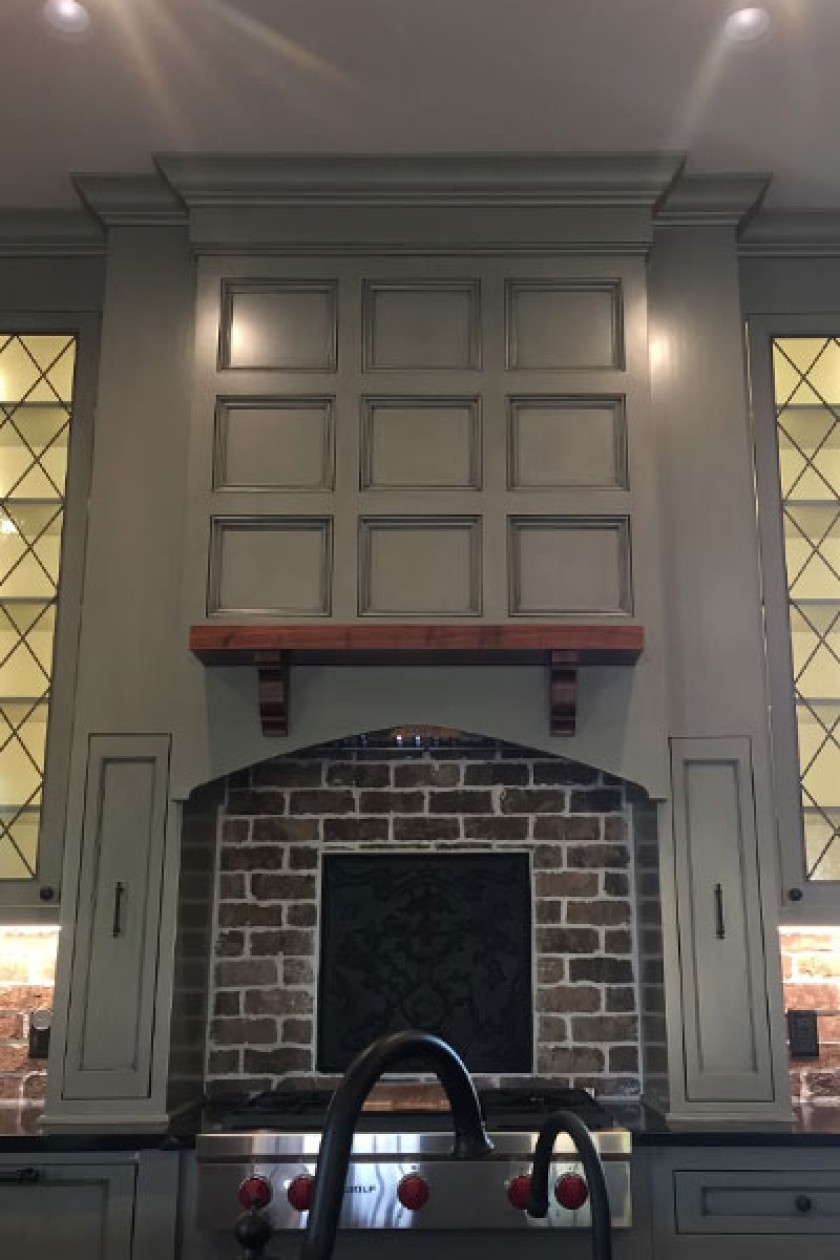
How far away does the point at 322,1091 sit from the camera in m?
3.03

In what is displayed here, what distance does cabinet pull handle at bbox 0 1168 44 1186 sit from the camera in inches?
101

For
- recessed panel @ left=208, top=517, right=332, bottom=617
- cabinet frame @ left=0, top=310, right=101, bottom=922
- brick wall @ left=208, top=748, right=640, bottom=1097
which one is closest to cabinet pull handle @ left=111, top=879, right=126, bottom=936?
cabinet frame @ left=0, top=310, right=101, bottom=922

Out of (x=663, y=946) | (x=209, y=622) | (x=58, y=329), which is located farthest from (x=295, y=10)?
(x=663, y=946)

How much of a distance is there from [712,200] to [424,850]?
1.99 m

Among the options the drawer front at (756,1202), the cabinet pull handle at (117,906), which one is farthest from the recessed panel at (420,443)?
the drawer front at (756,1202)

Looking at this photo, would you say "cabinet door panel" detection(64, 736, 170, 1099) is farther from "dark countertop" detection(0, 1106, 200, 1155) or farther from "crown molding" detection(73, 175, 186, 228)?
"crown molding" detection(73, 175, 186, 228)

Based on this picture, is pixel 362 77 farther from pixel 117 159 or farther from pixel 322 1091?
pixel 322 1091

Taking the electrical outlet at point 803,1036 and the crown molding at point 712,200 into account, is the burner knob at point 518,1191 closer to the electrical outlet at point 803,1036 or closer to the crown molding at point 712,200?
the electrical outlet at point 803,1036

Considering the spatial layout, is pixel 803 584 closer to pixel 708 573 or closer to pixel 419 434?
A: pixel 708 573

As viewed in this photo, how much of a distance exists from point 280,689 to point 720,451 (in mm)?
1349

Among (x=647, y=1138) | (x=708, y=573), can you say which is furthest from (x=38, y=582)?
(x=647, y=1138)

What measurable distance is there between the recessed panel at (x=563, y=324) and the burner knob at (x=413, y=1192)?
2026 millimetres

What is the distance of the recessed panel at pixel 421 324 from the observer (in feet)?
10.3

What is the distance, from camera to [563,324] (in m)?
3.14
